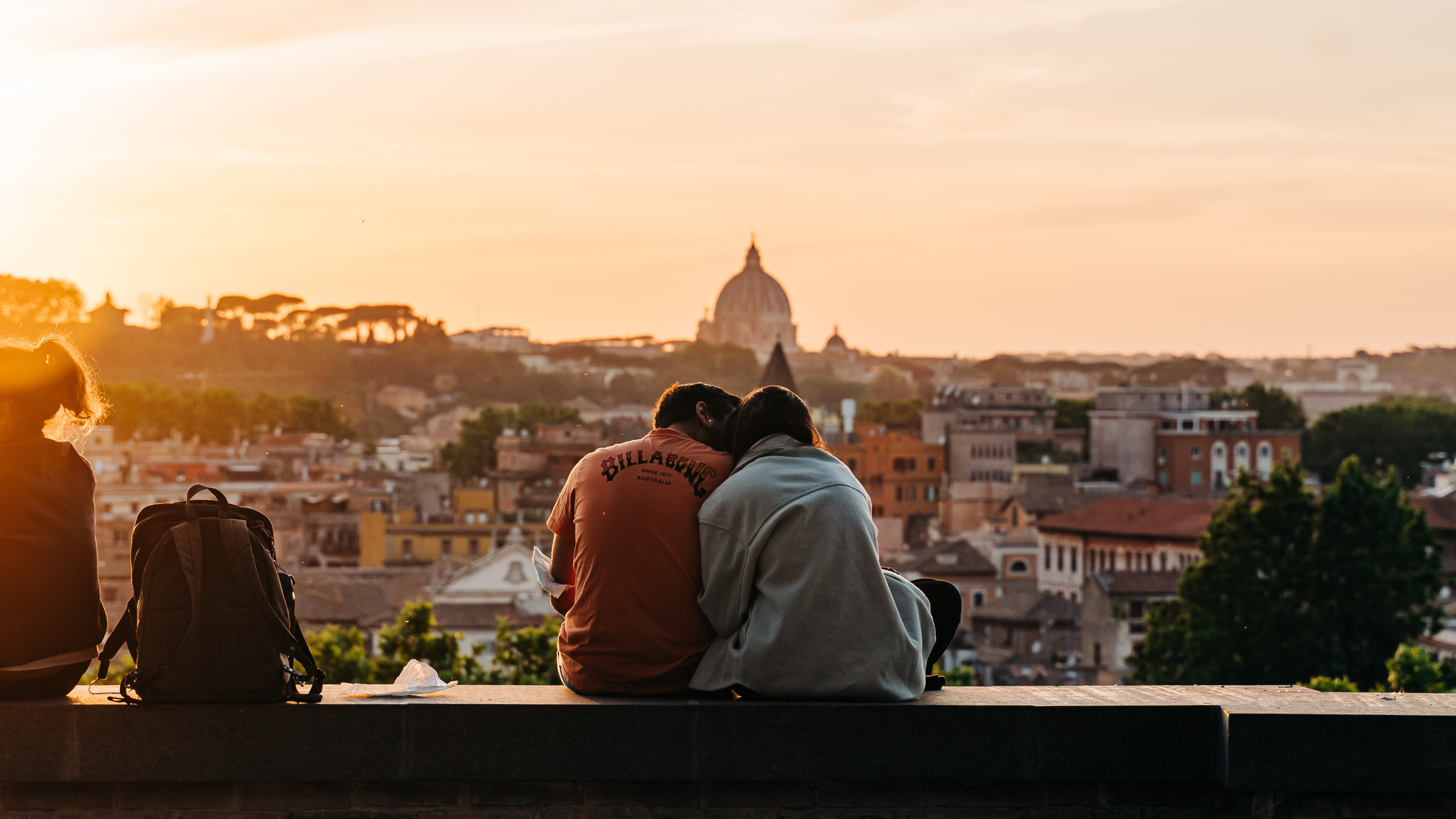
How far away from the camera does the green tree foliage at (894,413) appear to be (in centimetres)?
8538

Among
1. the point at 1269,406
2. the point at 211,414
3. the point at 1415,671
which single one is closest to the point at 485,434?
the point at 211,414

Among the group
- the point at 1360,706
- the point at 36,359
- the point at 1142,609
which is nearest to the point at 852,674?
the point at 1360,706

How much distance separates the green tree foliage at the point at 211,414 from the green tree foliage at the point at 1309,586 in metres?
56.1

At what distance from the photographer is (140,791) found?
2.94 metres

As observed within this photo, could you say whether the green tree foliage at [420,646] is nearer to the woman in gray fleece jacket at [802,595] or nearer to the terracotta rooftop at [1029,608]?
the woman in gray fleece jacket at [802,595]

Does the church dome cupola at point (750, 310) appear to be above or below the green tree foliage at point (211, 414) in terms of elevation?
above

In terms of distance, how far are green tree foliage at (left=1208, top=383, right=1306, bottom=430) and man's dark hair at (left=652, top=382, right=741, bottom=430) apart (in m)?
72.9

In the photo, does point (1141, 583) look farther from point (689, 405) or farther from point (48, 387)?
point (48, 387)

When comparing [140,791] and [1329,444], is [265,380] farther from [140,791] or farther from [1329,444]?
[140,791]

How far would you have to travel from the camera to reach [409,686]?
3066 millimetres

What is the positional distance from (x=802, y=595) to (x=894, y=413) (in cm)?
8620

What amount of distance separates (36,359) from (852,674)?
1.57 meters

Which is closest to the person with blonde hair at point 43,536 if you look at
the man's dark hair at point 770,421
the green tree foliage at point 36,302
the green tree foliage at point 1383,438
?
the man's dark hair at point 770,421

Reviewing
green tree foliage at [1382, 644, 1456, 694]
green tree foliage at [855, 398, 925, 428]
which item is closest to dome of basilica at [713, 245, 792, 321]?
green tree foliage at [855, 398, 925, 428]
